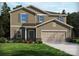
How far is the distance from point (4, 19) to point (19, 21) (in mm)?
1731

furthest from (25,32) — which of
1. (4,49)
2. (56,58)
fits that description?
A: (56,58)

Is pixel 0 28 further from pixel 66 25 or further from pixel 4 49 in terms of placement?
pixel 66 25

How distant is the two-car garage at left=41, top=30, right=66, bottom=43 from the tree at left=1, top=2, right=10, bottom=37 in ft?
7.13

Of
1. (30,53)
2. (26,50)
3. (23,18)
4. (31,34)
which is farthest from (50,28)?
(30,53)

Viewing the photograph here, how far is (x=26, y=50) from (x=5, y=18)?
3957 millimetres

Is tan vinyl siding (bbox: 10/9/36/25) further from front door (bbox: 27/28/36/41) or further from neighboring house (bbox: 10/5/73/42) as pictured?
front door (bbox: 27/28/36/41)

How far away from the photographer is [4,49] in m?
16.2

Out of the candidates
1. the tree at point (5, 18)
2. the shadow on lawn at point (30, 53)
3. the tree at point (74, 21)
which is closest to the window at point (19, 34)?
the tree at point (5, 18)

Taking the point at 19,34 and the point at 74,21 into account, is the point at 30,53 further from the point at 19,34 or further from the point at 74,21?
the point at 19,34

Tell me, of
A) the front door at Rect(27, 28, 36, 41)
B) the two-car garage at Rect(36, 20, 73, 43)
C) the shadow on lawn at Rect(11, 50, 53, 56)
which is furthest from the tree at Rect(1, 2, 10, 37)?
the shadow on lawn at Rect(11, 50, 53, 56)

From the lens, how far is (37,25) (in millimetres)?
20781

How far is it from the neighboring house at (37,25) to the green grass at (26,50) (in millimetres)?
1135

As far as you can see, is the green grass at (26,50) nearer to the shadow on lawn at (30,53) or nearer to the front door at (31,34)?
the shadow on lawn at (30,53)

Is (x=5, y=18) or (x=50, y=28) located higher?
(x=5, y=18)
